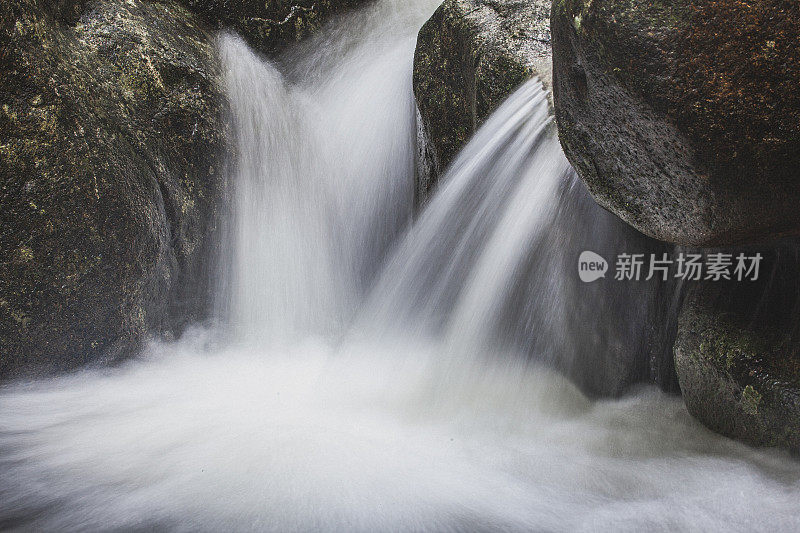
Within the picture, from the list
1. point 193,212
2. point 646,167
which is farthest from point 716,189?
point 193,212

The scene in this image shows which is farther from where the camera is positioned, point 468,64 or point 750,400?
point 468,64

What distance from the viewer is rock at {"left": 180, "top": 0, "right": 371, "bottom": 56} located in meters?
4.65

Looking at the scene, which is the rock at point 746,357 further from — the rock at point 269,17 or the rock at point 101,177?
the rock at point 269,17

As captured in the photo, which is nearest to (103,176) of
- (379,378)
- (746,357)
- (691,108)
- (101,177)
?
(101,177)

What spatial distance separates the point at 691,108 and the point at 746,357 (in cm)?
98

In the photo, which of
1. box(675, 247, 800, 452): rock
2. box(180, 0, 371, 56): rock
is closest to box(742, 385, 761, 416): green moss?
box(675, 247, 800, 452): rock

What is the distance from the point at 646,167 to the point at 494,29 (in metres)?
2.03

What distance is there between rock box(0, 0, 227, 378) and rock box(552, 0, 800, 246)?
235cm

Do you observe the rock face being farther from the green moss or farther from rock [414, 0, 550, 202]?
the green moss

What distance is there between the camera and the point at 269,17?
4871 mm

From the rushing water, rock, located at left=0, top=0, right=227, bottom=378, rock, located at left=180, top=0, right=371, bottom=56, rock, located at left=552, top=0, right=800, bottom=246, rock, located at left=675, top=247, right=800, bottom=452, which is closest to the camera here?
rock, located at left=552, top=0, right=800, bottom=246

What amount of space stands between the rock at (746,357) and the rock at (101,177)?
278 cm

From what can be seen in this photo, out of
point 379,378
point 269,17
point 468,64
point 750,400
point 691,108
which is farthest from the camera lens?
point 269,17

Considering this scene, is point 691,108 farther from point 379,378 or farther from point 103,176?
point 103,176
